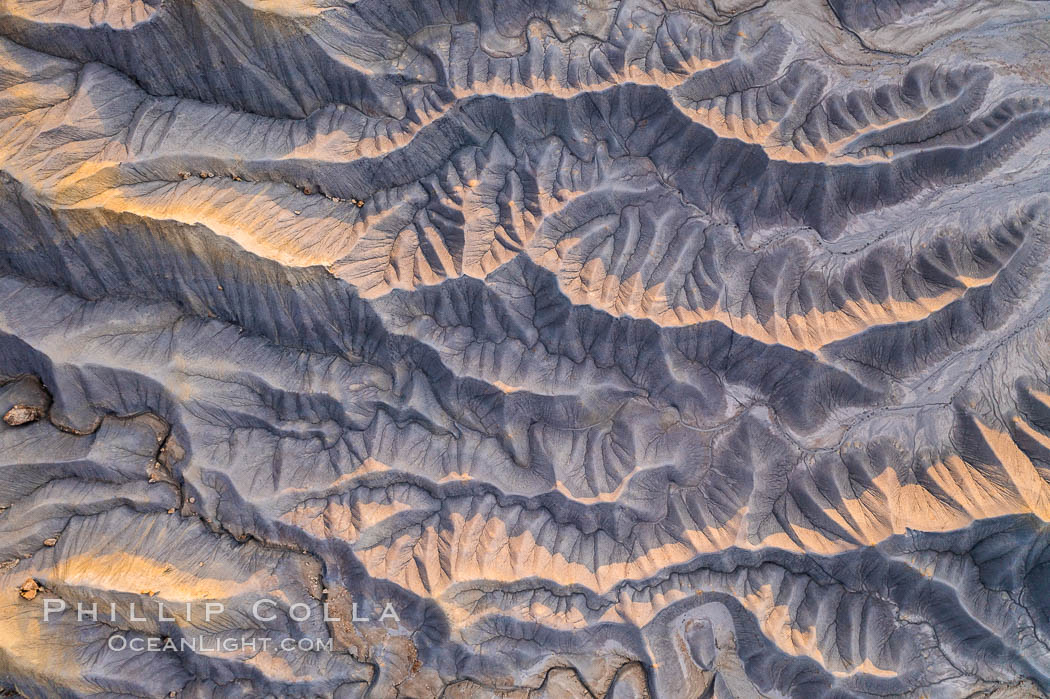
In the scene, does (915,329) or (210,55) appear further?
(210,55)

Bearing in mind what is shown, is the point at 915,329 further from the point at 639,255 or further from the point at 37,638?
the point at 37,638

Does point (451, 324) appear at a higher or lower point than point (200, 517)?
higher

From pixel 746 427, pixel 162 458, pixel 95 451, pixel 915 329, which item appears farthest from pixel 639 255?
pixel 95 451

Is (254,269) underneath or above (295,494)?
above

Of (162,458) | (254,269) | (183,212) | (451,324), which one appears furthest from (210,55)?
(162,458)

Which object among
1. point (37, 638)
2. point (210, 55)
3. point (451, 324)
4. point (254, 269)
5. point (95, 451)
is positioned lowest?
point (37, 638)

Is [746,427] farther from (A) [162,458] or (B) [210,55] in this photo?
(B) [210,55]
